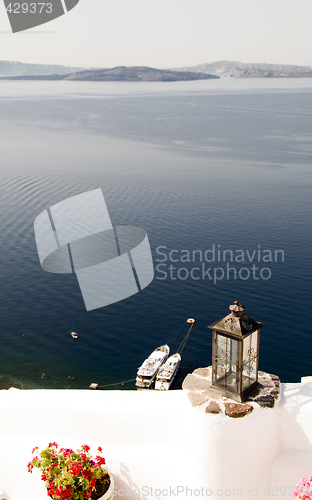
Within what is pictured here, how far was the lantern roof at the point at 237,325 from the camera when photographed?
271 inches

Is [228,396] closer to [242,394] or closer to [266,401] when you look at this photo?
[242,394]

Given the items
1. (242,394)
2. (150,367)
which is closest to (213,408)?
(242,394)

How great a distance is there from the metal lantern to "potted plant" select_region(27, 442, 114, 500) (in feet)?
7.44

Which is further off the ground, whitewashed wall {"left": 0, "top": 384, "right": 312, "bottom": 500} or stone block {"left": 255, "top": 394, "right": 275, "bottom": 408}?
stone block {"left": 255, "top": 394, "right": 275, "bottom": 408}

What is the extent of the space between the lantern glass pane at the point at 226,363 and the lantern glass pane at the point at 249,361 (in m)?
0.16

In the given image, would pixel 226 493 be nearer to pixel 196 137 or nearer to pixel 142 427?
pixel 142 427

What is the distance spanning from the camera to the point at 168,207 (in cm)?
5294

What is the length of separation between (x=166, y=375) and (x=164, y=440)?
21914 millimetres

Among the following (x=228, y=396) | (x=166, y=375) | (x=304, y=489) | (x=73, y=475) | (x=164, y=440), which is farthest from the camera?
(x=166, y=375)

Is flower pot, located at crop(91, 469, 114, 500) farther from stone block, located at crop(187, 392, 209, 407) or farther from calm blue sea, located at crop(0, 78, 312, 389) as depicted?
calm blue sea, located at crop(0, 78, 312, 389)

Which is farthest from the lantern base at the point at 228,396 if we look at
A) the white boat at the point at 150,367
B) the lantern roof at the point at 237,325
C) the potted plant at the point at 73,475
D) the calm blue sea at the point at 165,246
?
the calm blue sea at the point at 165,246

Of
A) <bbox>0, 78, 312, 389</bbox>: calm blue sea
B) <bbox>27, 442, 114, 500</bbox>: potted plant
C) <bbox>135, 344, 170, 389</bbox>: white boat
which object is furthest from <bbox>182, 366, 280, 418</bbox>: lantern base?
<bbox>0, 78, 312, 389</bbox>: calm blue sea

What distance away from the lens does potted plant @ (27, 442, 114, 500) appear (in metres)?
6.85

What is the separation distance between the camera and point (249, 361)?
725 centimetres
